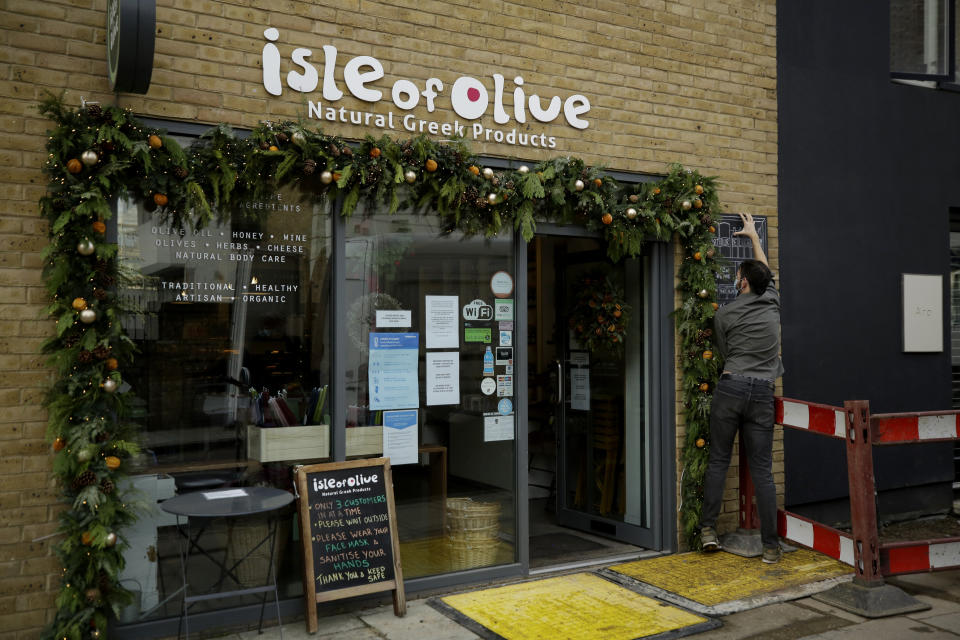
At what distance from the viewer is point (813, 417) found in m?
5.32

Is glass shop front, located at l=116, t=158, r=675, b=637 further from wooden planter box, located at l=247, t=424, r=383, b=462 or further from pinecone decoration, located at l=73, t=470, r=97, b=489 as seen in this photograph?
pinecone decoration, located at l=73, t=470, r=97, b=489

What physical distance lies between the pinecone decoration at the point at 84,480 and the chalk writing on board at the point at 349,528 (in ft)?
3.65

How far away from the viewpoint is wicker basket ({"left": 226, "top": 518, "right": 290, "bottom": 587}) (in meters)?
4.64

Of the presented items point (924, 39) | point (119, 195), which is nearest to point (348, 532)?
point (119, 195)

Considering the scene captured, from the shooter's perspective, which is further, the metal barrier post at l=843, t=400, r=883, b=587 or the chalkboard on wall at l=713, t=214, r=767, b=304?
the chalkboard on wall at l=713, t=214, r=767, b=304

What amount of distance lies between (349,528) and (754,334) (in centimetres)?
305

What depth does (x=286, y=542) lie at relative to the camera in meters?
4.77

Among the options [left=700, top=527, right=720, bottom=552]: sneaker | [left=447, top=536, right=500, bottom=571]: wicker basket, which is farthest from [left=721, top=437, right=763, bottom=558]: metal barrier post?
[left=447, top=536, right=500, bottom=571]: wicker basket

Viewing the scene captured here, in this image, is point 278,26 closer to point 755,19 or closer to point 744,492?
point 755,19

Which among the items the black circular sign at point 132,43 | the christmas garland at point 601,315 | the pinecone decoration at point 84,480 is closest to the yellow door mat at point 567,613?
the christmas garland at point 601,315

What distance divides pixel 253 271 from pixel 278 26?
1.42 m

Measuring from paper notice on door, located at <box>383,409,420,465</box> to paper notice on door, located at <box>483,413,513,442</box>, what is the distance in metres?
0.51

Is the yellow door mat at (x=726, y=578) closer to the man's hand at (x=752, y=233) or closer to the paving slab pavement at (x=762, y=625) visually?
the paving slab pavement at (x=762, y=625)

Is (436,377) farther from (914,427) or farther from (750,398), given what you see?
(914,427)
